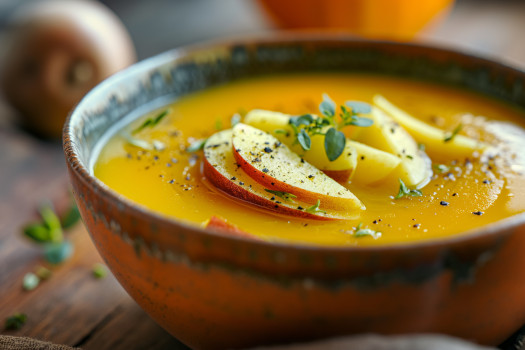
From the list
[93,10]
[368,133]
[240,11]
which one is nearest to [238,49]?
[368,133]

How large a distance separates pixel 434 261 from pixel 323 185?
34 cm

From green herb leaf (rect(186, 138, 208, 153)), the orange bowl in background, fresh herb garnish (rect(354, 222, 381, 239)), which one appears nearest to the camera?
fresh herb garnish (rect(354, 222, 381, 239))

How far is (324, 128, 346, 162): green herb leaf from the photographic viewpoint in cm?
110

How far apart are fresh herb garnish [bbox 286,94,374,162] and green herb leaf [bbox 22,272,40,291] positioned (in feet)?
2.17

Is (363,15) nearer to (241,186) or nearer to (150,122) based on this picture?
(150,122)

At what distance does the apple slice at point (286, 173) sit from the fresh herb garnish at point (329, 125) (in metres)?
0.04

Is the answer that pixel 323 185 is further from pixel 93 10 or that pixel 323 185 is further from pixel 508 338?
pixel 93 10

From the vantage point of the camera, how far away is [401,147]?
4.09 ft

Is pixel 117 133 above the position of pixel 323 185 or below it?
below

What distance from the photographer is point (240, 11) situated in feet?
9.94

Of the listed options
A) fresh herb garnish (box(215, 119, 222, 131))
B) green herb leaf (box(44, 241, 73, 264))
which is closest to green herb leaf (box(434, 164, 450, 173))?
fresh herb garnish (box(215, 119, 222, 131))

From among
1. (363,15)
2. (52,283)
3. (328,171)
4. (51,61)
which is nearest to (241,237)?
(328,171)

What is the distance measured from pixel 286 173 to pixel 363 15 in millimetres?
1498

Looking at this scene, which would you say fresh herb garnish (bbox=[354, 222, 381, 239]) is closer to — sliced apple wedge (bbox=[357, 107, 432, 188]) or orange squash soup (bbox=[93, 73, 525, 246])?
orange squash soup (bbox=[93, 73, 525, 246])
